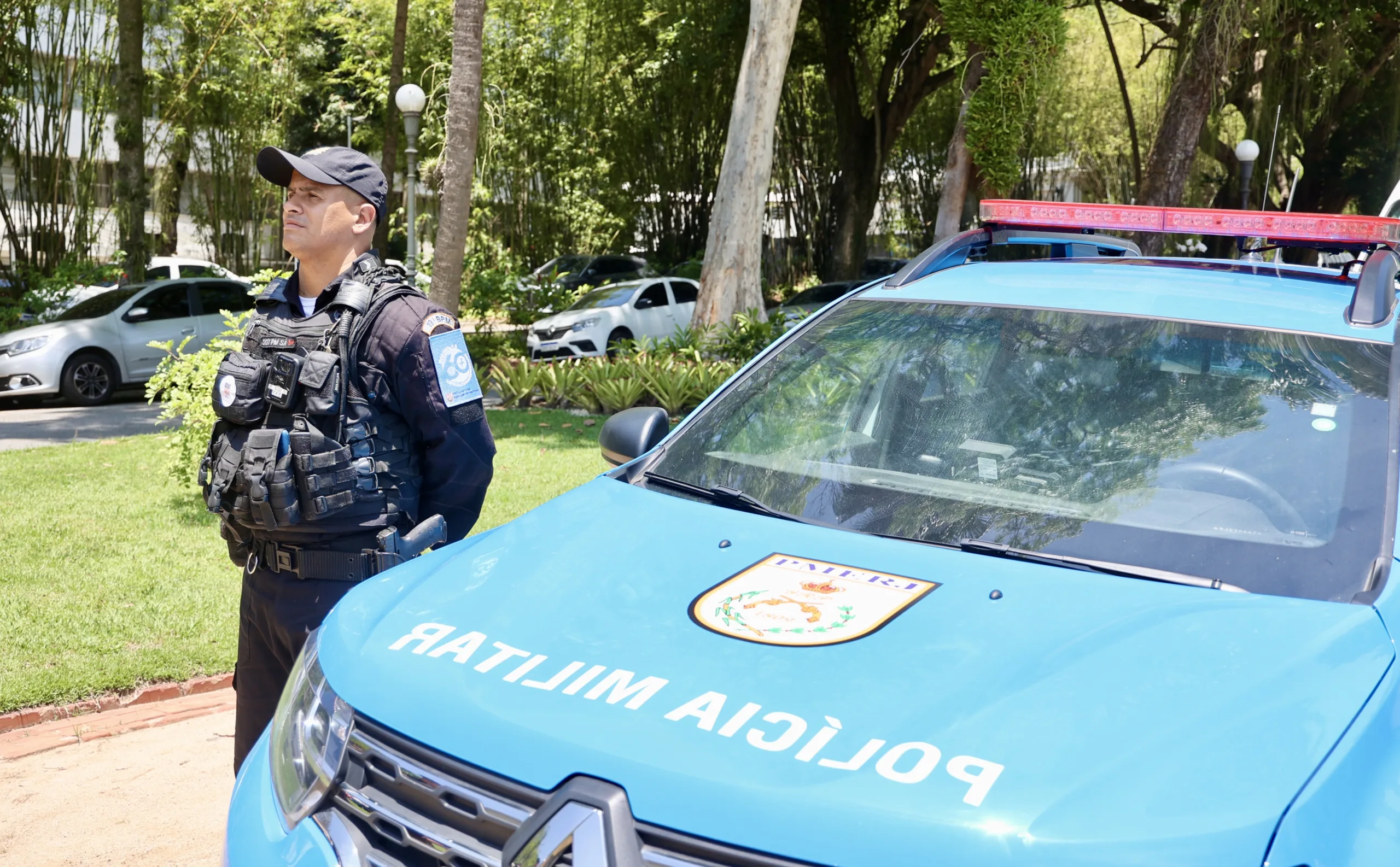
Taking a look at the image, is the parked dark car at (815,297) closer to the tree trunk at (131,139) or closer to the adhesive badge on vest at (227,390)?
the tree trunk at (131,139)

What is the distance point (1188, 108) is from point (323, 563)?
14417 mm

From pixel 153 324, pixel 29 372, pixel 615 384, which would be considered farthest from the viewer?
pixel 153 324

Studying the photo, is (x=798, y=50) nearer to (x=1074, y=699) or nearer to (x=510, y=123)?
(x=510, y=123)

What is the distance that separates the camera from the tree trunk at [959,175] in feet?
43.8

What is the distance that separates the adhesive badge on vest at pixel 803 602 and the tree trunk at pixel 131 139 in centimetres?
1810

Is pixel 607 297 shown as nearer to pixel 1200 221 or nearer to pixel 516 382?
pixel 516 382

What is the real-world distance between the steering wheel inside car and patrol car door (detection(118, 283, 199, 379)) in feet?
43.9

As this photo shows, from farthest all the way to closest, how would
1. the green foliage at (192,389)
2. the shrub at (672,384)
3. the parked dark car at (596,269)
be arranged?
the parked dark car at (596,269)
the shrub at (672,384)
the green foliage at (192,389)

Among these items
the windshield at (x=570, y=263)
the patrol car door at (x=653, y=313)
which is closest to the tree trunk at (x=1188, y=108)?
the patrol car door at (x=653, y=313)

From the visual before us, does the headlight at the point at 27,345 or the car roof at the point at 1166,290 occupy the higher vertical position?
the car roof at the point at 1166,290

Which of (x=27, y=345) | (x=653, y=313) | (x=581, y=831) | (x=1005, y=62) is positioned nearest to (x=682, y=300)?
(x=653, y=313)

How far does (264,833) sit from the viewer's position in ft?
6.60

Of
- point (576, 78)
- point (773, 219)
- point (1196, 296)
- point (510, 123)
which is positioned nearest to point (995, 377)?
point (1196, 296)

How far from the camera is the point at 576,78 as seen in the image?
2627cm
